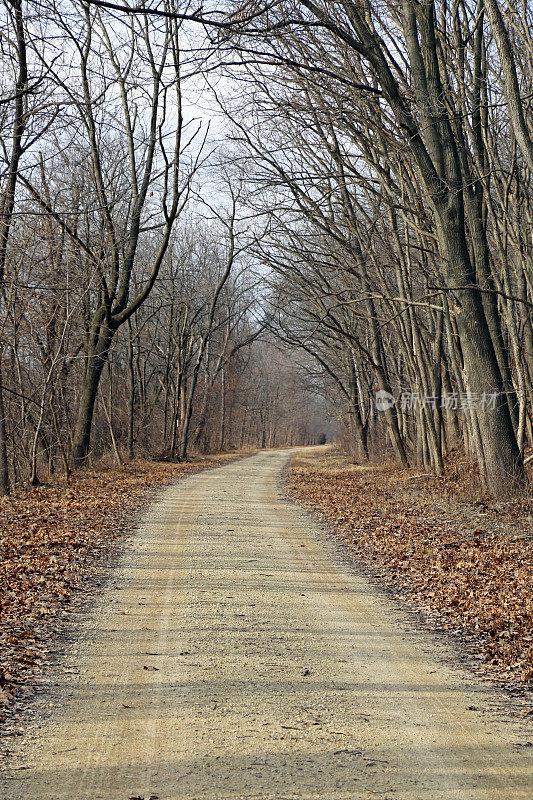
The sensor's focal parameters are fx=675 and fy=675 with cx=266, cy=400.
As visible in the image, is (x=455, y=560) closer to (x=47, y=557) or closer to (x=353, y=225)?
(x=47, y=557)

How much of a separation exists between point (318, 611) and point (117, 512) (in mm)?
7118

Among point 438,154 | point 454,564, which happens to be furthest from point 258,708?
point 438,154

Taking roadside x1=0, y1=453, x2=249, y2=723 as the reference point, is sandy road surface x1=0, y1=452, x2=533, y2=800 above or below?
below

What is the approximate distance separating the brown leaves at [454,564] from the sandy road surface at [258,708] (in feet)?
1.86

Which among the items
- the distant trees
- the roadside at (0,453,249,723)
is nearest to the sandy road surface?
the roadside at (0,453,249,723)

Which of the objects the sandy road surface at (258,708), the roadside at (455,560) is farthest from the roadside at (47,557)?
the roadside at (455,560)

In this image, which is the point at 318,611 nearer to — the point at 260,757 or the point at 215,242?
the point at 260,757

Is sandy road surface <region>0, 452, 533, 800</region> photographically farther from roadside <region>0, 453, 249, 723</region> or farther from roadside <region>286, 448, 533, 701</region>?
roadside <region>286, 448, 533, 701</region>

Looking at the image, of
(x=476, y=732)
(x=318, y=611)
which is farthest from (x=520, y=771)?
(x=318, y=611)

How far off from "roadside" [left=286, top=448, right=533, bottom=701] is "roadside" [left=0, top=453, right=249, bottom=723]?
343 cm

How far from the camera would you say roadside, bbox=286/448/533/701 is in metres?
5.72

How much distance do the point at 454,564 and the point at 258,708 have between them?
4.87m

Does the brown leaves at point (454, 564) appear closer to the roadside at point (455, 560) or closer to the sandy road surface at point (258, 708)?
the roadside at point (455, 560)

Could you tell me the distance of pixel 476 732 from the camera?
4.03m
